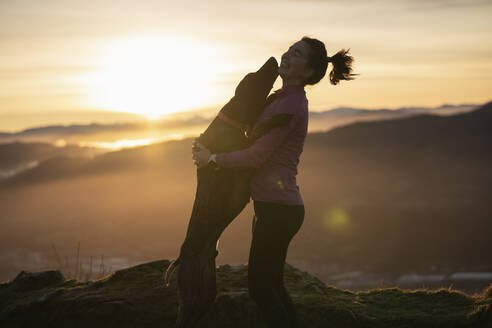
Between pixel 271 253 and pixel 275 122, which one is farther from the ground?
pixel 275 122

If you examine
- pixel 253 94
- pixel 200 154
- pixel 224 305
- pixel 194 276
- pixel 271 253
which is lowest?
pixel 224 305

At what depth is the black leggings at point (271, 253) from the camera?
3496 mm

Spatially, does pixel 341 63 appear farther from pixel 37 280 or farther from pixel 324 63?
pixel 37 280

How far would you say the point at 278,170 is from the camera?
11.5ft

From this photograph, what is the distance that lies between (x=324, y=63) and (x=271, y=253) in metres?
1.55

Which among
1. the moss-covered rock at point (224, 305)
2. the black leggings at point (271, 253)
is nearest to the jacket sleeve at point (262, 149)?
the black leggings at point (271, 253)

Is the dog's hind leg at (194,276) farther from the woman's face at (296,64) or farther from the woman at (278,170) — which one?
the woman's face at (296,64)

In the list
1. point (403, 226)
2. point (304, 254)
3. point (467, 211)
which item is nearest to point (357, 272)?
point (304, 254)

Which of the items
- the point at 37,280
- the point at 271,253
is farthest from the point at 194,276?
the point at 37,280

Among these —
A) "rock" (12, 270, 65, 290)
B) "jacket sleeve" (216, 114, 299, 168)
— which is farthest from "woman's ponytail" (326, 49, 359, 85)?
"rock" (12, 270, 65, 290)

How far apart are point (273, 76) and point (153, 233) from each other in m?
168

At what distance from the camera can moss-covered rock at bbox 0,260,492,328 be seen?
4910 mm

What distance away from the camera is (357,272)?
129500 mm

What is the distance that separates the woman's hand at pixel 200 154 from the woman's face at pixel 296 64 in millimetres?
869
